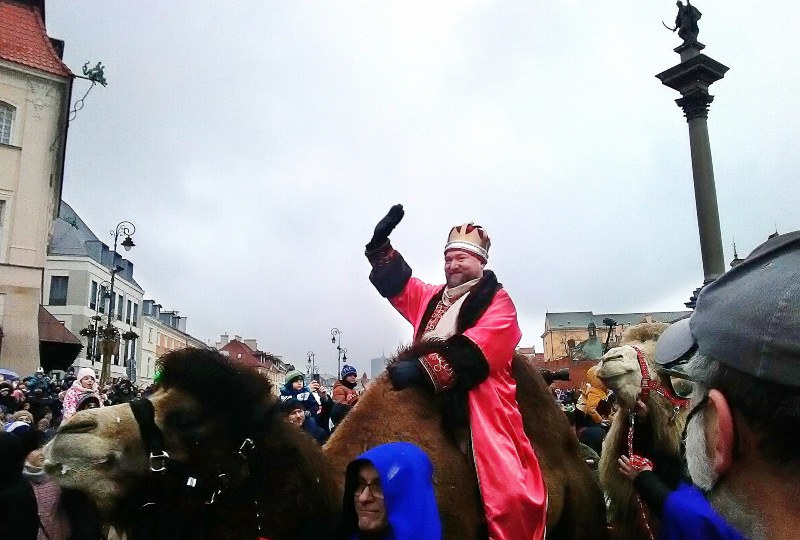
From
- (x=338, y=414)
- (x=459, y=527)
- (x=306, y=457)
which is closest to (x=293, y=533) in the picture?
(x=306, y=457)

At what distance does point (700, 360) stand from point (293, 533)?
1936 mm

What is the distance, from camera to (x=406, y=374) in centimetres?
351

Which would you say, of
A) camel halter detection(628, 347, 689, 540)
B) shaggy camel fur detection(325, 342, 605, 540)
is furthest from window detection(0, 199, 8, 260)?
camel halter detection(628, 347, 689, 540)

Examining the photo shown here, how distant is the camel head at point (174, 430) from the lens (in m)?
2.32

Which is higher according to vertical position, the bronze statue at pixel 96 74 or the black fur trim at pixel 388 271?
the bronze statue at pixel 96 74

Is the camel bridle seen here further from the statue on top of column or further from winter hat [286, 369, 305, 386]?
the statue on top of column

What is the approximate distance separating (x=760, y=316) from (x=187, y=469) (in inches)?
85.4

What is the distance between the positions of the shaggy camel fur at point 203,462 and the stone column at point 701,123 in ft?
40.3

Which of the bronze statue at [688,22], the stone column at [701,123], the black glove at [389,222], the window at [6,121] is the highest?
the window at [6,121]

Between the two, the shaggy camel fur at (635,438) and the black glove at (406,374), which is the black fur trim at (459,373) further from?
the shaggy camel fur at (635,438)

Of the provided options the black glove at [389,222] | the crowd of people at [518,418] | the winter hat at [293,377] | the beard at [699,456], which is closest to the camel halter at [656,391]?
the crowd of people at [518,418]

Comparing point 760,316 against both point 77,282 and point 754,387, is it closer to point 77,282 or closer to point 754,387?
point 754,387

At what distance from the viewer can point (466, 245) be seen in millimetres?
4207

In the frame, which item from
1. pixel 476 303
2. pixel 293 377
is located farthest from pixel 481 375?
pixel 293 377
